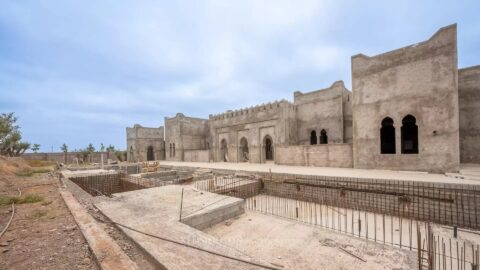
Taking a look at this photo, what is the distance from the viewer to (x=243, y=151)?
25594 mm

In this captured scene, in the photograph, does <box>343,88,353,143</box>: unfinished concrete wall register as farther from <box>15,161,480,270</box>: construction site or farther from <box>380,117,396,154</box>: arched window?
<box>15,161,480,270</box>: construction site

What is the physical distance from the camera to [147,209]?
596cm

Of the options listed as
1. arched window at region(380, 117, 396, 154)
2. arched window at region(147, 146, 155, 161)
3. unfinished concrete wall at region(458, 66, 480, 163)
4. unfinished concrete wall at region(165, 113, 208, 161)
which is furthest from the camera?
arched window at region(147, 146, 155, 161)

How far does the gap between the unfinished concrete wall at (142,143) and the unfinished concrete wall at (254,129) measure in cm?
1462

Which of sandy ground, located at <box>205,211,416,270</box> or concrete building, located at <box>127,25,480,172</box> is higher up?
concrete building, located at <box>127,25,480,172</box>

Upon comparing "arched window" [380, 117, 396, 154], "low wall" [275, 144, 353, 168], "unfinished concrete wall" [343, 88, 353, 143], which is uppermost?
"unfinished concrete wall" [343, 88, 353, 143]

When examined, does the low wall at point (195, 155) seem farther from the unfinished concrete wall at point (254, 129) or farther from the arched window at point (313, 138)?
the arched window at point (313, 138)

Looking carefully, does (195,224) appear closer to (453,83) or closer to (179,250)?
(179,250)

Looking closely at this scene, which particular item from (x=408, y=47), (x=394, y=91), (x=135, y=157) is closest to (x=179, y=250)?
(x=394, y=91)

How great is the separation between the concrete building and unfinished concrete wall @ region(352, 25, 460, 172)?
0.04 meters

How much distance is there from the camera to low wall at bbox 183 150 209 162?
91.7 feet

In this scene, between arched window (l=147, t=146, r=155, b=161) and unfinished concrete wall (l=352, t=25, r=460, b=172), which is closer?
unfinished concrete wall (l=352, t=25, r=460, b=172)

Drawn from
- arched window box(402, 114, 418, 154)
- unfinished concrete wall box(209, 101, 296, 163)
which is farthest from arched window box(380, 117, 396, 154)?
unfinished concrete wall box(209, 101, 296, 163)

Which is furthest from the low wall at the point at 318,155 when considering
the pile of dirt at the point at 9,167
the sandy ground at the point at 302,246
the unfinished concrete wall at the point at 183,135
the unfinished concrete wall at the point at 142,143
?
→ the unfinished concrete wall at the point at 142,143
